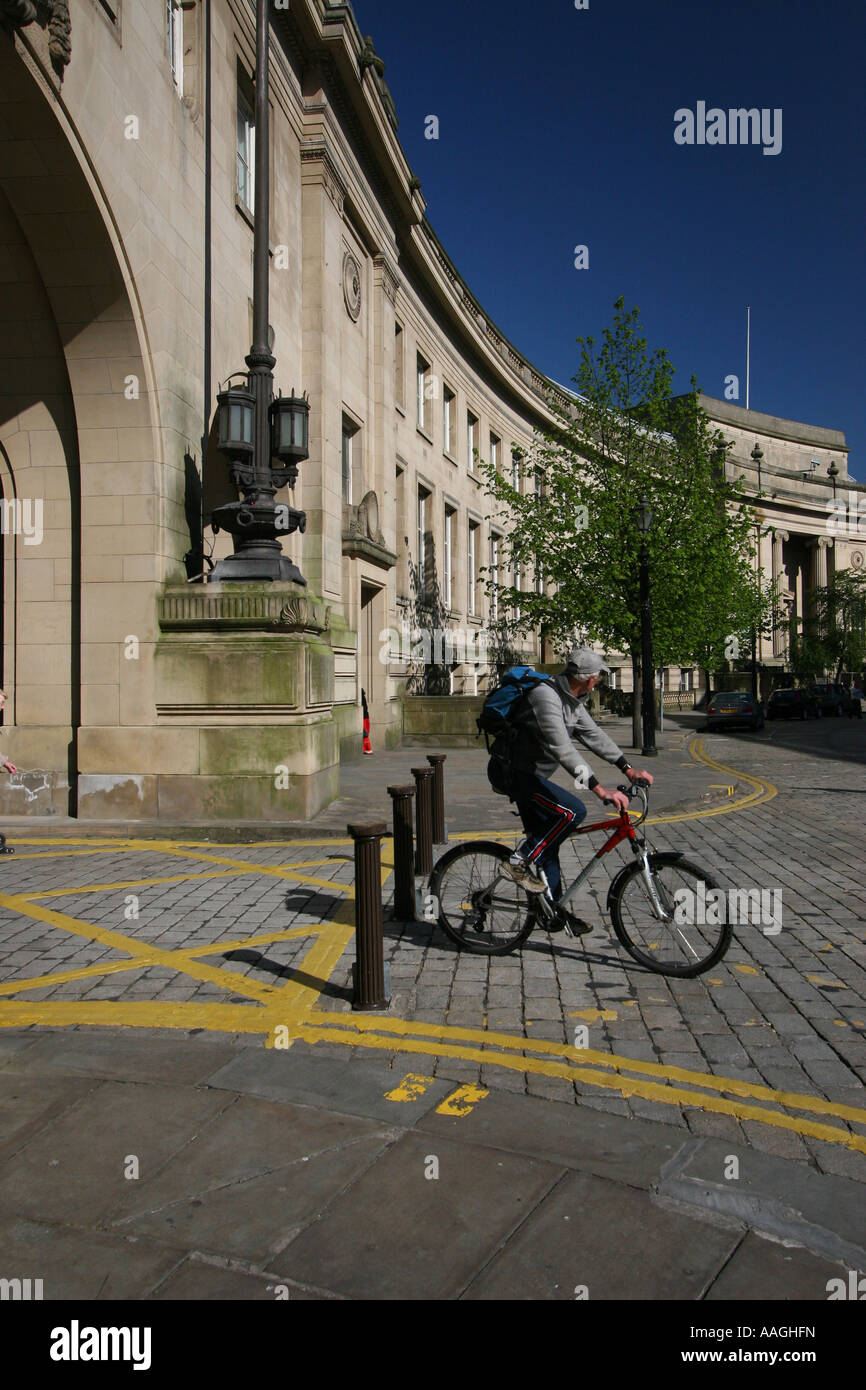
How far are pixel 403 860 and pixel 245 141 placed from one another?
540 inches

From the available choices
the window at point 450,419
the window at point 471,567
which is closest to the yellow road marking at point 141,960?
the window at point 450,419

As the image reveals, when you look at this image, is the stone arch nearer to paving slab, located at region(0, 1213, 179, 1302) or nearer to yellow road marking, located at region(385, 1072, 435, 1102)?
yellow road marking, located at region(385, 1072, 435, 1102)

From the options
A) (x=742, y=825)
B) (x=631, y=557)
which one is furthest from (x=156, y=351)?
(x=631, y=557)

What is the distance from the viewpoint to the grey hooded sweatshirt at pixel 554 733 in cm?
575

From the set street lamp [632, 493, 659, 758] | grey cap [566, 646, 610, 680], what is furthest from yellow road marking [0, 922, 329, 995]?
street lamp [632, 493, 659, 758]

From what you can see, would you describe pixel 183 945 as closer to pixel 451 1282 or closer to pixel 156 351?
pixel 451 1282

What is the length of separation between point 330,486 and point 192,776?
9405 mm

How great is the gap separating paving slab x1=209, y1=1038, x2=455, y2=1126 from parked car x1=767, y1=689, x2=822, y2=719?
47728mm

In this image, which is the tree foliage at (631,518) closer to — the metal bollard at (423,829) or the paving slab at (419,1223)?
the metal bollard at (423,829)

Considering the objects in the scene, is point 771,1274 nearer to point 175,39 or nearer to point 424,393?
point 175,39

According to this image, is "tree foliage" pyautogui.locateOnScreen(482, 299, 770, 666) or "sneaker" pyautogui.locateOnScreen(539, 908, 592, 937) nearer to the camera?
"sneaker" pyautogui.locateOnScreen(539, 908, 592, 937)

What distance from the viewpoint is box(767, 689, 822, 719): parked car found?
48938 mm

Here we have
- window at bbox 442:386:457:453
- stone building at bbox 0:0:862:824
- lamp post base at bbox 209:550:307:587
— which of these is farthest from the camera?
window at bbox 442:386:457:453

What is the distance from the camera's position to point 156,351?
457 inches
